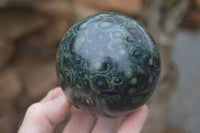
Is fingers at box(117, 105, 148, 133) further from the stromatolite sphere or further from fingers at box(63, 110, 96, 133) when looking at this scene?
fingers at box(63, 110, 96, 133)

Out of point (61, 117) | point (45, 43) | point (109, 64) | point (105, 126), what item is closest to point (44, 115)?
point (61, 117)

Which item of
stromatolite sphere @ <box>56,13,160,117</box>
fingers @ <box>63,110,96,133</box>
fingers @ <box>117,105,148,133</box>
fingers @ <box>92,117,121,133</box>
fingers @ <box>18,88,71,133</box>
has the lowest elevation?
fingers @ <box>92,117,121,133</box>

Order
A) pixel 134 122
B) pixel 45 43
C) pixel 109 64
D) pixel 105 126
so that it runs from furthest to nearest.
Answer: pixel 45 43, pixel 105 126, pixel 134 122, pixel 109 64

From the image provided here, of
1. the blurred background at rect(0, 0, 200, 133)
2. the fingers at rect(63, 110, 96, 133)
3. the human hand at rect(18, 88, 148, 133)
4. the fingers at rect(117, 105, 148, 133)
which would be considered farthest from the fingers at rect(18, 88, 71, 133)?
the blurred background at rect(0, 0, 200, 133)

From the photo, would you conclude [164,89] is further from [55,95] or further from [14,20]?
[14,20]

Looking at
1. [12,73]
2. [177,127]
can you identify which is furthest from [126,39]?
[177,127]

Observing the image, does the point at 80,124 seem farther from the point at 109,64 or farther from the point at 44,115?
the point at 109,64
